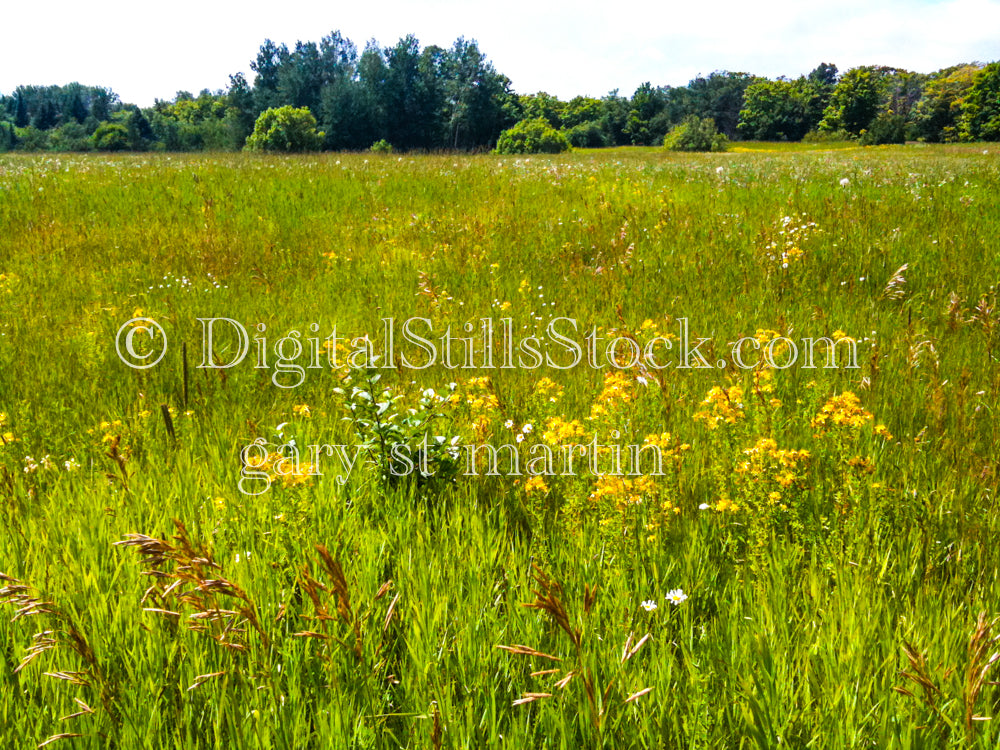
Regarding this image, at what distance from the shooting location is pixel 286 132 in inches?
2126

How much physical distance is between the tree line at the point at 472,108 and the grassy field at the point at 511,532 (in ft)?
183

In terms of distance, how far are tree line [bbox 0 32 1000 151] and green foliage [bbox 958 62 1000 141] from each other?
17 cm

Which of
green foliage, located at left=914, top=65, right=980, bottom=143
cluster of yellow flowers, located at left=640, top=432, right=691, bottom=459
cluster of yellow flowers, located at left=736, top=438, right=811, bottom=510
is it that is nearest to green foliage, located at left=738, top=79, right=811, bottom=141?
green foliage, located at left=914, top=65, right=980, bottom=143

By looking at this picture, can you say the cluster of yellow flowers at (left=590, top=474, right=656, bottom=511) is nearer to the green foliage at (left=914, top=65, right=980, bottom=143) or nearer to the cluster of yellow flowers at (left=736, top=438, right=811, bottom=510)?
the cluster of yellow flowers at (left=736, top=438, right=811, bottom=510)

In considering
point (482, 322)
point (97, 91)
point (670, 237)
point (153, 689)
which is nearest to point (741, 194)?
point (670, 237)

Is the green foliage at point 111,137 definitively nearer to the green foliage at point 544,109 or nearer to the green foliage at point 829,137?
the green foliage at point 544,109

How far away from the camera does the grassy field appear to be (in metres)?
1.41

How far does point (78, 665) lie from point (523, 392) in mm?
2259

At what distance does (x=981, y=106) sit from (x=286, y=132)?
79969 millimetres

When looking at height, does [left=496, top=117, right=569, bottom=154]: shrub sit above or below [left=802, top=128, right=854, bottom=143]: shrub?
below

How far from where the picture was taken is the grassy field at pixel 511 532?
1405mm

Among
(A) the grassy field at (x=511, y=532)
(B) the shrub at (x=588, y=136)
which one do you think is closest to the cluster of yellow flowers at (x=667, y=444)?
(A) the grassy field at (x=511, y=532)

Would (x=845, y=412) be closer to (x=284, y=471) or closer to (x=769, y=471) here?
(x=769, y=471)

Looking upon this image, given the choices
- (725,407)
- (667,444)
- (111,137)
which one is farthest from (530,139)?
(667,444)
